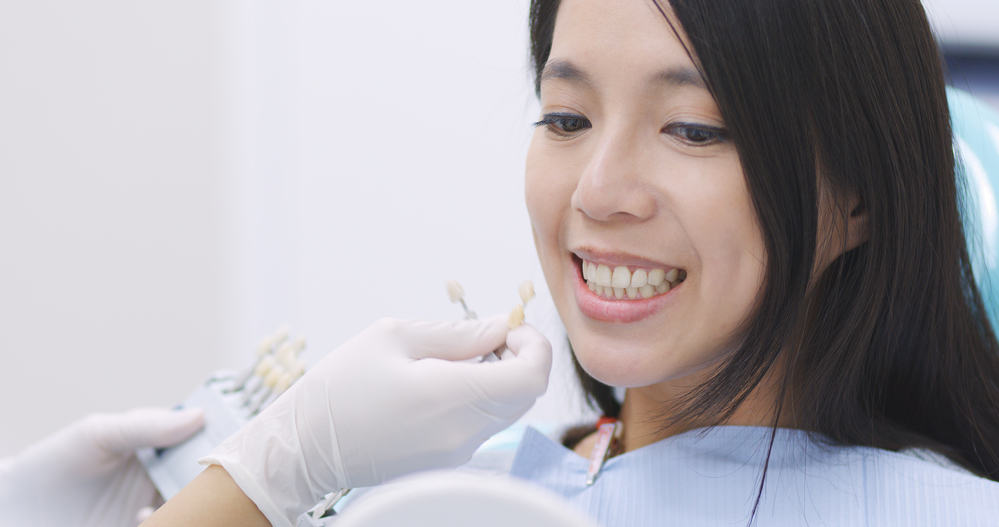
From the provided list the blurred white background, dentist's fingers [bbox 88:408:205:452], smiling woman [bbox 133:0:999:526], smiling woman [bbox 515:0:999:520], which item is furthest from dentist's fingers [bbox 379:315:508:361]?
the blurred white background

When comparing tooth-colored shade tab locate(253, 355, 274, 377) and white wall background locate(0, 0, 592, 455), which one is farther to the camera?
white wall background locate(0, 0, 592, 455)

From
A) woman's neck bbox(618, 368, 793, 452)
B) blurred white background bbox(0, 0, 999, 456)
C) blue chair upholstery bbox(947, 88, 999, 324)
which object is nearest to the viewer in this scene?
woman's neck bbox(618, 368, 793, 452)

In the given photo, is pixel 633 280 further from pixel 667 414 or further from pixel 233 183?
pixel 233 183

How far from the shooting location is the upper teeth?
852 mm

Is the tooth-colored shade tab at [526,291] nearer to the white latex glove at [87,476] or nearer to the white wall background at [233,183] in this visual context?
the white latex glove at [87,476]

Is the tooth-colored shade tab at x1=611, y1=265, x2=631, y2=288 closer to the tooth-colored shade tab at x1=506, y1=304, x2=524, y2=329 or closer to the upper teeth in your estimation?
the upper teeth

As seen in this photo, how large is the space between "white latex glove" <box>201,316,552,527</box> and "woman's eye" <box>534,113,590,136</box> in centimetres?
31

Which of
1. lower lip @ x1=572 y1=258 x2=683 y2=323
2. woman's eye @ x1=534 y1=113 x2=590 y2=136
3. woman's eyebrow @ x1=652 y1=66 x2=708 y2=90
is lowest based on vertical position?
lower lip @ x1=572 y1=258 x2=683 y2=323

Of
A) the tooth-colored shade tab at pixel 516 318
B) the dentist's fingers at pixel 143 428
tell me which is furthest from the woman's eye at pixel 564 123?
the dentist's fingers at pixel 143 428

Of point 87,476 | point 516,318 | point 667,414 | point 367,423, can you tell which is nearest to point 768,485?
point 667,414

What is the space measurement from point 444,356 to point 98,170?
5.82 feet

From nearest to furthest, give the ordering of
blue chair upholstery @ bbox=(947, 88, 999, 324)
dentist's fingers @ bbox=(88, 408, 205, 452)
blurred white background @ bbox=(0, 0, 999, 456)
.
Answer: dentist's fingers @ bbox=(88, 408, 205, 452) → blue chair upholstery @ bbox=(947, 88, 999, 324) → blurred white background @ bbox=(0, 0, 999, 456)

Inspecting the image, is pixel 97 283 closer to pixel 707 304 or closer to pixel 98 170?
pixel 98 170

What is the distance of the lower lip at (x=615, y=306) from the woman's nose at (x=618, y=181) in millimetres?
112
